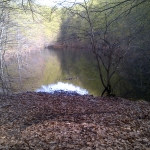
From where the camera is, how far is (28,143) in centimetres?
432

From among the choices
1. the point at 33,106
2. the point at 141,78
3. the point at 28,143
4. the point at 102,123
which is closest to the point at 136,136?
the point at 102,123

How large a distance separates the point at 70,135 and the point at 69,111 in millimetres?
2388

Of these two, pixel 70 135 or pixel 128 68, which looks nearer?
pixel 70 135

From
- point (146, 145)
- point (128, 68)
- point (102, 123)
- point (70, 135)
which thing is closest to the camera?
point (146, 145)

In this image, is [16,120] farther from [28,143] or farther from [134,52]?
[134,52]

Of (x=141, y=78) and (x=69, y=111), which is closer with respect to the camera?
(x=69, y=111)

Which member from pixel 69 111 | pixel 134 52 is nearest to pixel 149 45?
pixel 134 52

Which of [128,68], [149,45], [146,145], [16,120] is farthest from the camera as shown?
[128,68]

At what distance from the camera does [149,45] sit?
15.7m

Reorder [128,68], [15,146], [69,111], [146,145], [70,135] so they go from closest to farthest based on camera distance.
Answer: [146,145] → [15,146] → [70,135] → [69,111] → [128,68]

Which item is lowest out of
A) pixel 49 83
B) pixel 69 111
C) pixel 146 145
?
pixel 49 83

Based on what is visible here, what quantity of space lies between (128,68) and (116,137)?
15737 millimetres

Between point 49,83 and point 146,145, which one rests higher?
point 146,145

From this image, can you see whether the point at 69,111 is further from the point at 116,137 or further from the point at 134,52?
the point at 134,52
